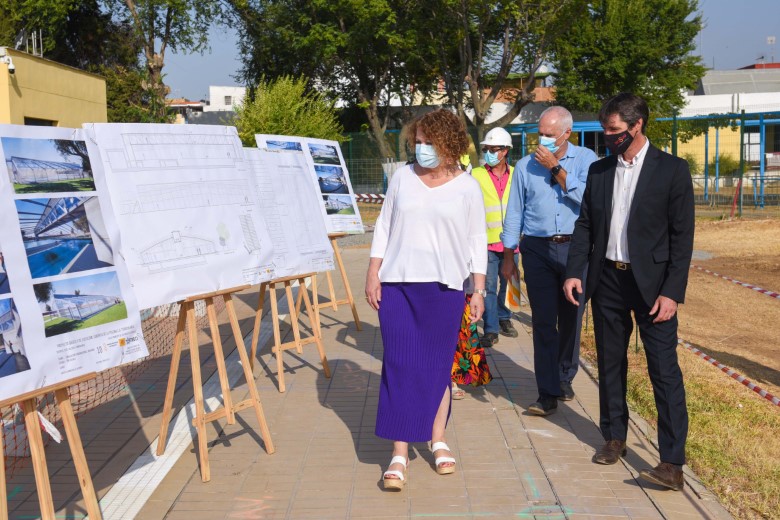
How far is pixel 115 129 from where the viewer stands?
512cm

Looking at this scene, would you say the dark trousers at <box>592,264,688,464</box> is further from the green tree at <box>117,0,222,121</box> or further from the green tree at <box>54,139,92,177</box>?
the green tree at <box>117,0,222,121</box>

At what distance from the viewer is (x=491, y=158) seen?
8750 mm

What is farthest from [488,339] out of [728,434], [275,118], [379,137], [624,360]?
[379,137]

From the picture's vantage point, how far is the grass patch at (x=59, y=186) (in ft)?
13.6

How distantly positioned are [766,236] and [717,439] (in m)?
16.8

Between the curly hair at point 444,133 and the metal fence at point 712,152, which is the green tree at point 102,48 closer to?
the metal fence at point 712,152

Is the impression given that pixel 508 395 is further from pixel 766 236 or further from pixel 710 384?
pixel 766 236

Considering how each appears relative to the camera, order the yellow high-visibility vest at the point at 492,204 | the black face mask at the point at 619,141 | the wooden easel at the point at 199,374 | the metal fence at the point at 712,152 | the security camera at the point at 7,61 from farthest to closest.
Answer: the metal fence at the point at 712,152 < the security camera at the point at 7,61 < the yellow high-visibility vest at the point at 492,204 < the wooden easel at the point at 199,374 < the black face mask at the point at 619,141

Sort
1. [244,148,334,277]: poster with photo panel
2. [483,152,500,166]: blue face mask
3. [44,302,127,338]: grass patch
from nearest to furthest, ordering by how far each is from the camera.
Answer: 1. [44,302,127,338]: grass patch
2. [244,148,334,277]: poster with photo panel
3. [483,152,500,166]: blue face mask

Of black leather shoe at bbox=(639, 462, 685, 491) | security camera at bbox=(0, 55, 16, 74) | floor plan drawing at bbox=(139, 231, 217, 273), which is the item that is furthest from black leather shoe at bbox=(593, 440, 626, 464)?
security camera at bbox=(0, 55, 16, 74)

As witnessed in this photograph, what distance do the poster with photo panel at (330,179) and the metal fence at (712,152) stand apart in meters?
14.8

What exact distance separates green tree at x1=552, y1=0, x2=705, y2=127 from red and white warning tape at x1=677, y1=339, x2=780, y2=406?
128 feet

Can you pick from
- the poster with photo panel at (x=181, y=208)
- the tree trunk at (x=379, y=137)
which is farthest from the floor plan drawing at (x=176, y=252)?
the tree trunk at (x=379, y=137)

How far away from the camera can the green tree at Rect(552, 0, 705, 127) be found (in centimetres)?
4724
